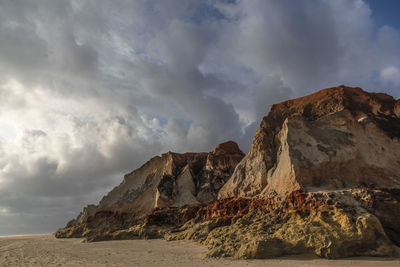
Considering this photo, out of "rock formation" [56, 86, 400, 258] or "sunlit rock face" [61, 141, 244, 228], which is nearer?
"rock formation" [56, 86, 400, 258]

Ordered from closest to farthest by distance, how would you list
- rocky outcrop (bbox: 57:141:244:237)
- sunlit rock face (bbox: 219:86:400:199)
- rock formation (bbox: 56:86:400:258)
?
rock formation (bbox: 56:86:400:258) → sunlit rock face (bbox: 219:86:400:199) → rocky outcrop (bbox: 57:141:244:237)

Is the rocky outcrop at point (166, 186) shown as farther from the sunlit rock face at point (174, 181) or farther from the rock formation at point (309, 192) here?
the rock formation at point (309, 192)

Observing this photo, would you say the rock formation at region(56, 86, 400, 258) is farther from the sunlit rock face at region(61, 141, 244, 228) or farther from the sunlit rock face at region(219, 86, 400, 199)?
the sunlit rock face at region(61, 141, 244, 228)

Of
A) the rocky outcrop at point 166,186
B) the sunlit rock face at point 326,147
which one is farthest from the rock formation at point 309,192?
the rocky outcrop at point 166,186

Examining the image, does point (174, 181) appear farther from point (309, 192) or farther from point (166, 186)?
point (309, 192)

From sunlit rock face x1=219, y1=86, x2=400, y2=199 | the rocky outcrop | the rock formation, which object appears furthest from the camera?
the rocky outcrop

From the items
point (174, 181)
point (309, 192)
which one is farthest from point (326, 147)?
Answer: point (174, 181)

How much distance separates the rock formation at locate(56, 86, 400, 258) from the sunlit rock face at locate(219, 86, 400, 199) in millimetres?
59

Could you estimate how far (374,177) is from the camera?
15406mm

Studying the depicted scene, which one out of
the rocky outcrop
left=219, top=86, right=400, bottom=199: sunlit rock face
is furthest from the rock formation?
the rocky outcrop

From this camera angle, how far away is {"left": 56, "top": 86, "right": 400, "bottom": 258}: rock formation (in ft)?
33.1

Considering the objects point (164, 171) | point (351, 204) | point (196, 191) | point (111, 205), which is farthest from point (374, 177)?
point (111, 205)

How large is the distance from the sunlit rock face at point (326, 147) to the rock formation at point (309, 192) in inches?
2.3

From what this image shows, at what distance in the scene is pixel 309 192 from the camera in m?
13.2
